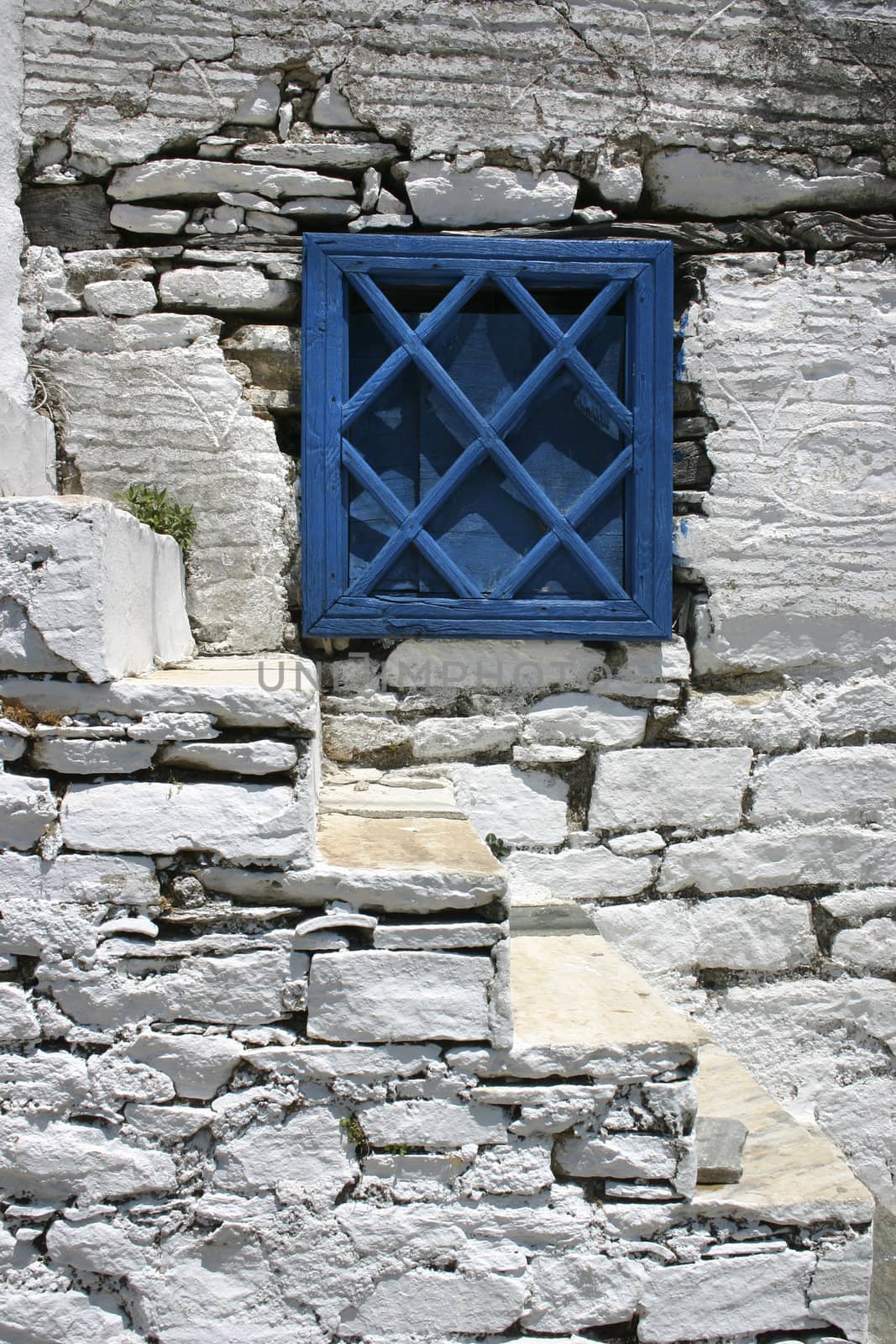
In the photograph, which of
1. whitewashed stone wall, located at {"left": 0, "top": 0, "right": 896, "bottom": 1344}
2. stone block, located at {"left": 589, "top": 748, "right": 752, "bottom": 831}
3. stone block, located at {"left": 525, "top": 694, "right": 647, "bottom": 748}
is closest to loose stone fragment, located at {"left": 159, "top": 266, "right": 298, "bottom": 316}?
whitewashed stone wall, located at {"left": 0, "top": 0, "right": 896, "bottom": 1344}

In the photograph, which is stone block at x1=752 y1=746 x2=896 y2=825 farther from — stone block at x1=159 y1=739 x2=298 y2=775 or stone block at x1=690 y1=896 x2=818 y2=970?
stone block at x1=159 y1=739 x2=298 y2=775

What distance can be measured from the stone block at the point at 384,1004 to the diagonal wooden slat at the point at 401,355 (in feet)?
5.53

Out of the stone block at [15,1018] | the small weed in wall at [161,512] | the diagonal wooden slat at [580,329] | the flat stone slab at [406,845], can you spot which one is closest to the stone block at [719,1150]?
the flat stone slab at [406,845]

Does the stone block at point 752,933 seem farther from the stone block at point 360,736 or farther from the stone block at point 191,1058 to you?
the stone block at point 191,1058

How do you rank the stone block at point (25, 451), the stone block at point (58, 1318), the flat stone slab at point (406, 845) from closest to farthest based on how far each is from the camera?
the stone block at point (58, 1318) < the flat stone slab at point (406, 845) < the stone block at point (25, 451)

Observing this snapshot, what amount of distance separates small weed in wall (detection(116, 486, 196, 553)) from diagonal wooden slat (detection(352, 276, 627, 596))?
582 millimetres

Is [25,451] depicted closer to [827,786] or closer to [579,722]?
[579,722]

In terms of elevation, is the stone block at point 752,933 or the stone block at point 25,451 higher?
the stone block at point 25,451

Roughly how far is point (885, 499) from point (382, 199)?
1838 mm

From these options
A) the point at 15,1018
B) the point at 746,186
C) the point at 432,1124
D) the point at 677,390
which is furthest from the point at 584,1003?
the point at 746,186

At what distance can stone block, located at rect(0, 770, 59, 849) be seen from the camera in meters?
1.82

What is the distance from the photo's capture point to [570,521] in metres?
2.95

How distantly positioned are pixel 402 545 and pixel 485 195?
1121 millimetres

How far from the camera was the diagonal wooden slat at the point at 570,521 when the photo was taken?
293 centimetres
